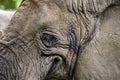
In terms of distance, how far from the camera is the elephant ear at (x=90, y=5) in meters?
3.65

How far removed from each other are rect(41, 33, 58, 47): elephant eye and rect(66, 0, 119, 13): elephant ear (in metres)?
0.19

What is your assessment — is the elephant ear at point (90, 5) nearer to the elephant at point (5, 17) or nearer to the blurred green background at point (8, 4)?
the elephant at point (5, 17)

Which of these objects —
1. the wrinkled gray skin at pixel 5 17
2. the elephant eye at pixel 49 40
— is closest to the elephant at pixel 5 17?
the wrinkled gray skin at pixel 5 17

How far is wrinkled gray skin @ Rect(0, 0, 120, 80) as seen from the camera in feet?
11.8

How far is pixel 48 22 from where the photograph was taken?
359cm

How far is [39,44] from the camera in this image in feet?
11.9

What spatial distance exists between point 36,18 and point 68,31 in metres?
0.20

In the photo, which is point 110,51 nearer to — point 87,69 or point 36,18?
point 87,69

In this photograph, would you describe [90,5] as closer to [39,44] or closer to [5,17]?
[39,44]

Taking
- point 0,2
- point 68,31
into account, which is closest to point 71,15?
point 68,31

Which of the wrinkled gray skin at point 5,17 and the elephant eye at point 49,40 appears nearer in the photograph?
the elephant eye at point 49,40

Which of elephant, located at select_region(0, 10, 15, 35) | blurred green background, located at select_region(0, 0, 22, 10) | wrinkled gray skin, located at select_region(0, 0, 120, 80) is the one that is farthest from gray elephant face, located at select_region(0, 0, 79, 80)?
blurred green background, located at select_region(0, 0, 22, 10)

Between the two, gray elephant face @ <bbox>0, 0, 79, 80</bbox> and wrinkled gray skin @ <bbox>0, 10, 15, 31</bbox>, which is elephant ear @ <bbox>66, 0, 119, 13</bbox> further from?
wrinkled gray skin @ <bbox>0, 10, 15, 31</bbox>

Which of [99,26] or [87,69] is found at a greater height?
[99,26]
